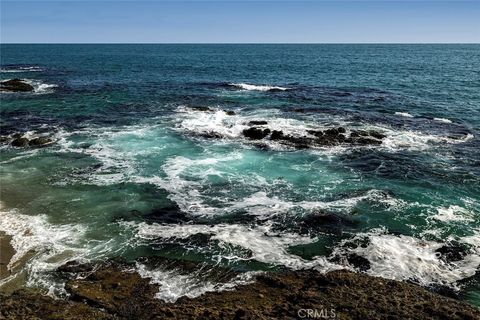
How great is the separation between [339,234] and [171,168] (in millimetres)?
13794

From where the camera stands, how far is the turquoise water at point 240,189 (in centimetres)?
1783

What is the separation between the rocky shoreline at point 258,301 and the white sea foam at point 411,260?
5.21 ft

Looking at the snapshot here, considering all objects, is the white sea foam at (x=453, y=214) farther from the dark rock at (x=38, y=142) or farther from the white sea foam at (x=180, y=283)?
the dark rock at (x=38, y=142)

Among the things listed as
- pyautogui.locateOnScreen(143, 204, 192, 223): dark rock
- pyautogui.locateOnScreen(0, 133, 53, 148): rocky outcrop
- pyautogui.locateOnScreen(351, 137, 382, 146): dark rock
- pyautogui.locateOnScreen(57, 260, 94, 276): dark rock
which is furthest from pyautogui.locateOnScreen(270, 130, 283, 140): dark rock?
pyautogui.locateOnScreen(57, 260, 94, 276): dark rock

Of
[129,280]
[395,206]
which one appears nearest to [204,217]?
[129,280]

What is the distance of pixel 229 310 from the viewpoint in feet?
42.9

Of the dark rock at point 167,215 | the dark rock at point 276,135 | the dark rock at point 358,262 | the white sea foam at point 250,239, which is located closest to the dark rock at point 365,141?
the dark rock at point 276,135

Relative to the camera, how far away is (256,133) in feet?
119

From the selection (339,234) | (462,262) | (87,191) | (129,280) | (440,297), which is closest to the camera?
(440,297)

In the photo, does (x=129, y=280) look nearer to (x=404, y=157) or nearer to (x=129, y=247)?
(x=129, y=247)

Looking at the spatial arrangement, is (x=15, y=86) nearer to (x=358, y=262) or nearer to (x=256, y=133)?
(x=256, y=133)

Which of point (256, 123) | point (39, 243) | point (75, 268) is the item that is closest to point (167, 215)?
point (75, 268)

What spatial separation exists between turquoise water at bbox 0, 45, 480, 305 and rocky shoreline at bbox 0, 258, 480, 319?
1.24 meters

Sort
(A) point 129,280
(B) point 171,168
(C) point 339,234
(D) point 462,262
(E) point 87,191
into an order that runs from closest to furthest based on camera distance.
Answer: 1. (A) point 129,280
2. (D) point 462,262
3. (C) point 339,234
4. (E) point 87,191
5. (B) point 171,168
